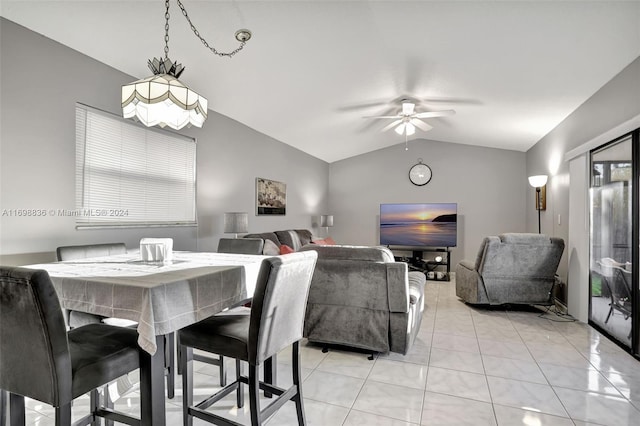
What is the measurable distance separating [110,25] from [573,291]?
17.3 ft

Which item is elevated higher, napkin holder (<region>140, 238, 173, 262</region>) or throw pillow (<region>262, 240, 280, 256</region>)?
napkin holder (<region>140, 238, 173, 262</region>)

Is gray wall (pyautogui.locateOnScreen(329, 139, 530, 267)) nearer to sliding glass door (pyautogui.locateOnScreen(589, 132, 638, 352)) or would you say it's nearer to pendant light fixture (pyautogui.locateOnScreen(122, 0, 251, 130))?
sliding glass door (pyautogui.locateOnScreen(589, 132, 638, 352))

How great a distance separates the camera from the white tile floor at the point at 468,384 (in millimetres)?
1947

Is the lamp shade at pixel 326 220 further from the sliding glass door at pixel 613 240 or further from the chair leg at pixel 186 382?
the chair leg at pixel 186 382

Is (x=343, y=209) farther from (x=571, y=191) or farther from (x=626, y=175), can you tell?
(x=626, y=175)

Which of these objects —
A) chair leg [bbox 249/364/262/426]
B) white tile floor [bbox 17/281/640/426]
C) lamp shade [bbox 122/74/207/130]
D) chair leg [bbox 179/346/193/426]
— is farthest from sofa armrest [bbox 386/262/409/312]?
lamp shade [bbox 122/74/207/130]

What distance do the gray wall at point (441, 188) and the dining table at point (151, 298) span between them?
20.4 ft

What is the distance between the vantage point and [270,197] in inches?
223

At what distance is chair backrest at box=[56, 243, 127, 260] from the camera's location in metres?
2.35

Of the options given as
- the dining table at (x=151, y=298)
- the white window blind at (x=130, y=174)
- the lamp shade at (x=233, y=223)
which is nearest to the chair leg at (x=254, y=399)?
the dining table at (x=151, y=298)

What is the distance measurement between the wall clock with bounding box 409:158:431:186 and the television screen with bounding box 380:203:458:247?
60 centimetres

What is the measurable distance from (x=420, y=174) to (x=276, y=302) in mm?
6402

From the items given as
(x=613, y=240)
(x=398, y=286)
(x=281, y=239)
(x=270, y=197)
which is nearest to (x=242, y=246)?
(x=398, y=286)

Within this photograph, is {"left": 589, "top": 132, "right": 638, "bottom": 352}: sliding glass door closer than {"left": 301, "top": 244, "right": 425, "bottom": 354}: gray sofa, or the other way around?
{"left": 301, "top": 244, "right": 425, "bottom": 354}: gray sofa
